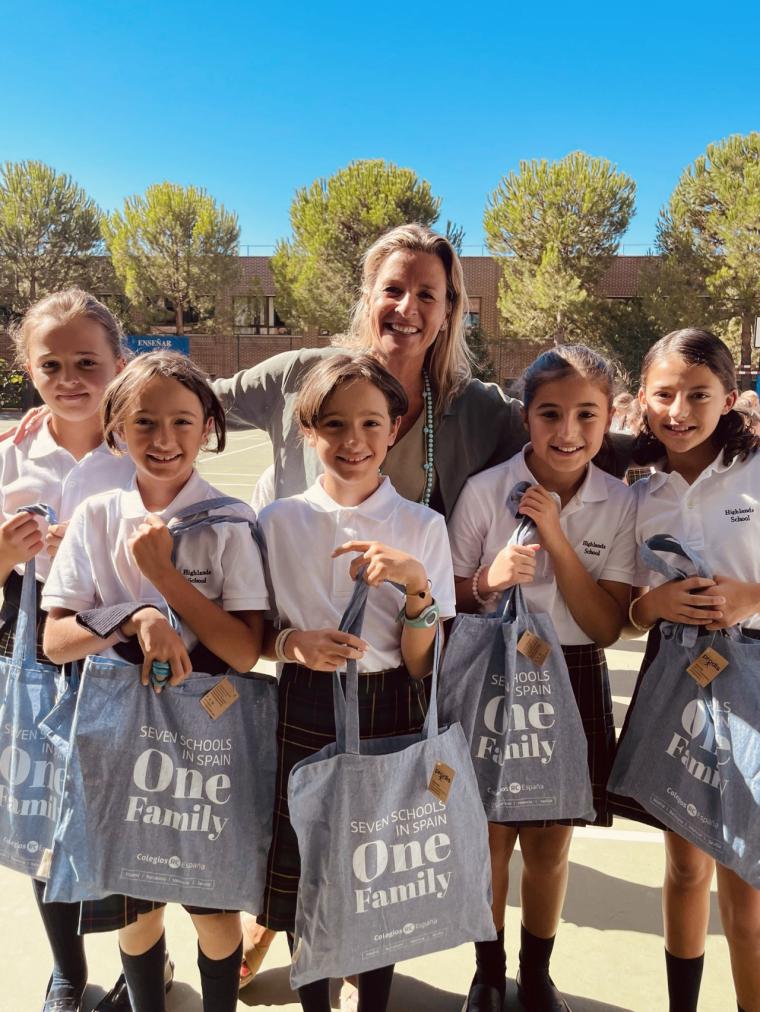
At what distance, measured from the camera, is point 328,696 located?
164cm

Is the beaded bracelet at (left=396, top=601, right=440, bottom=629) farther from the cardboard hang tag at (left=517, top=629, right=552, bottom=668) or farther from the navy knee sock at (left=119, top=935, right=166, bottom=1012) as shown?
the navy knee sock at (left=119, top=935, right=166, bottom=1012)

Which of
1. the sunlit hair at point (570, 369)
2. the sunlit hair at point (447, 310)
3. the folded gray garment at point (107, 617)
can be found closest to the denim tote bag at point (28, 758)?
the folded gray garment at point (107, 617)

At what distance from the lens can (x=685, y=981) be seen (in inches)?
74.0

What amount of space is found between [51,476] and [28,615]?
38 centimetres

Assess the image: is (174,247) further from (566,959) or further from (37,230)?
(566,959)

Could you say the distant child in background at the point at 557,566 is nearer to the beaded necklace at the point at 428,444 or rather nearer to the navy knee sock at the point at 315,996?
the beaded necklace at the point at 428,444

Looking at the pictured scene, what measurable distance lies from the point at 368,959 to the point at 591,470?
126 centimetres

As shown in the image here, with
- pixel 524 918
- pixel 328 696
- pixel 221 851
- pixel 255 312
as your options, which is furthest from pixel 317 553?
pixel 255 312

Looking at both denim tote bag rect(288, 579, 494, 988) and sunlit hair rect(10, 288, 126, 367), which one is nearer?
denim tote bag rect(288, 579, 494, 988)

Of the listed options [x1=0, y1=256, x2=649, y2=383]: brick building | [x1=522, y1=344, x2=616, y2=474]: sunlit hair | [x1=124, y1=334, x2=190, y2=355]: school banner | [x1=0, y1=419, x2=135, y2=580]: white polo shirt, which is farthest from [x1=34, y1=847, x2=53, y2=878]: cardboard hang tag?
[x1=0, y1=256, x2=649, y2=383]: brick building

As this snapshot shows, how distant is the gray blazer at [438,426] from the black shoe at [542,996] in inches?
49.6

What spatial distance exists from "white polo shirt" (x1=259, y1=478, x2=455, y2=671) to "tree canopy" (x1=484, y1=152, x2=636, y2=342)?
28.5 meters

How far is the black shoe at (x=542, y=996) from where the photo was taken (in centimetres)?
195

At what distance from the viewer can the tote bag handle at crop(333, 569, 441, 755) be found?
1492 millimetres
